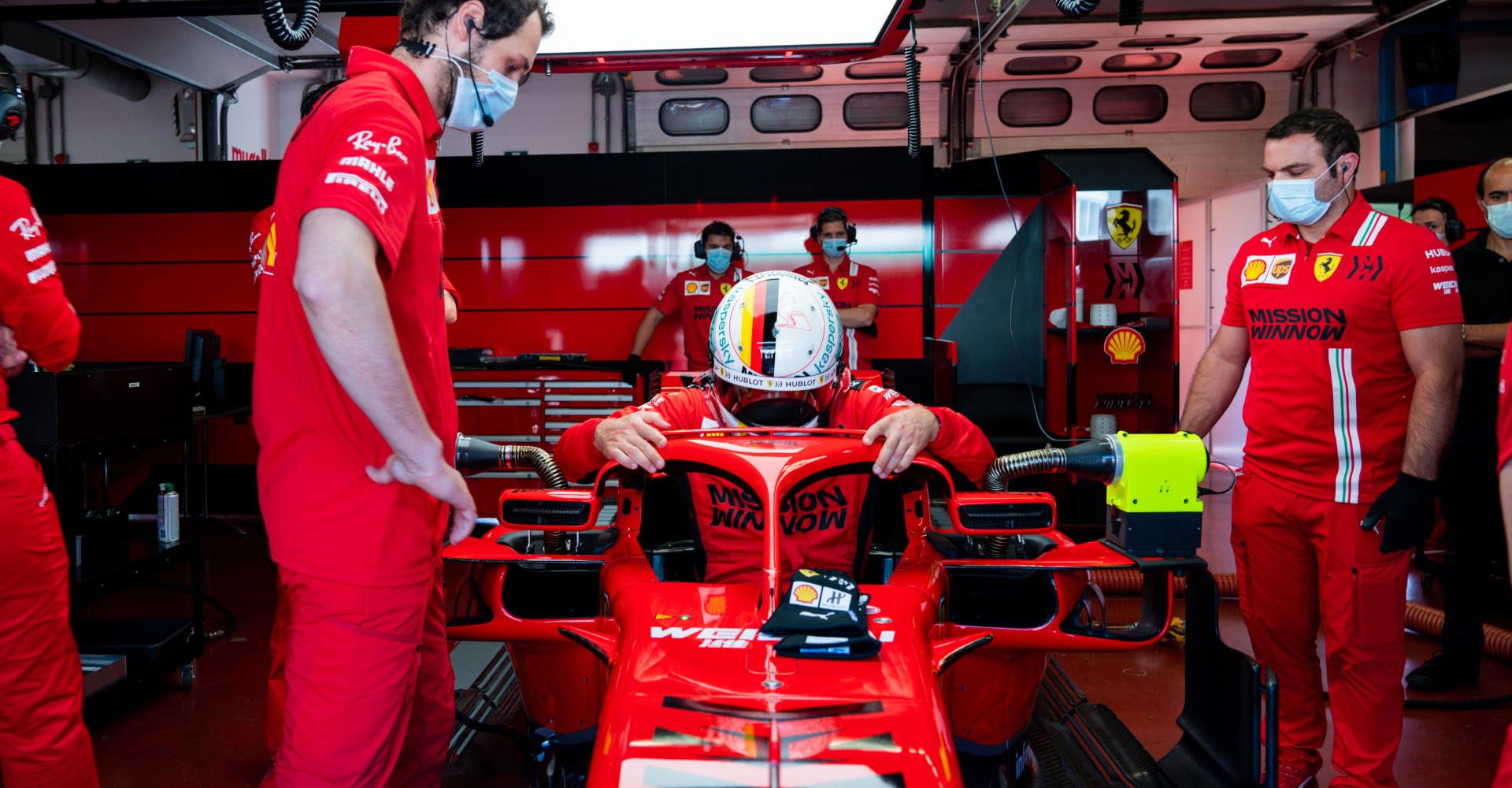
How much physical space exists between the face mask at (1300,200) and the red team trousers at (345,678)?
2.43 m

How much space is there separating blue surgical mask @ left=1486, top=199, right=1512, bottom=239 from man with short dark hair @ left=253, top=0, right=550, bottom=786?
13.2ft

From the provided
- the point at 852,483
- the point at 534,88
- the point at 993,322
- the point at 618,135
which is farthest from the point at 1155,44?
the point at 852,483

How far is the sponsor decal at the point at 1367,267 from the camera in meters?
2.47

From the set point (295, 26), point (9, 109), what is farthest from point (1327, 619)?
point (295, 26)

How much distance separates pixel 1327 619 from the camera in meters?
2.52

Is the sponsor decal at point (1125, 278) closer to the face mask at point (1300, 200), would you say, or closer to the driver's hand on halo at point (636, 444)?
the face mask at point (1300, 200)

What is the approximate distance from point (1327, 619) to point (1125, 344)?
3.98 meters

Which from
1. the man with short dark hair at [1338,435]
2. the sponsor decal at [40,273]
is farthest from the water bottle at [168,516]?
the man with short dark hair at [1338,435]

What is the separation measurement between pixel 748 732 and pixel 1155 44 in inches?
345

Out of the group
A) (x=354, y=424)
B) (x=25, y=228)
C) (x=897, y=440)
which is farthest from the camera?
(x=25, y=228)

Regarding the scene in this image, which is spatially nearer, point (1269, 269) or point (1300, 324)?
point (1300, 324)

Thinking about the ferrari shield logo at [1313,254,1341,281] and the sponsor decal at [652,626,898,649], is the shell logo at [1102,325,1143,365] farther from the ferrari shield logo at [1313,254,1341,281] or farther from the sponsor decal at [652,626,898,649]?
the sponsor decal at [652,626,898,649]

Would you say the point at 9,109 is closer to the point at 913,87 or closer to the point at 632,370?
the point at 913,87

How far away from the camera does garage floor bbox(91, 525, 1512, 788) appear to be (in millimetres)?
2977
